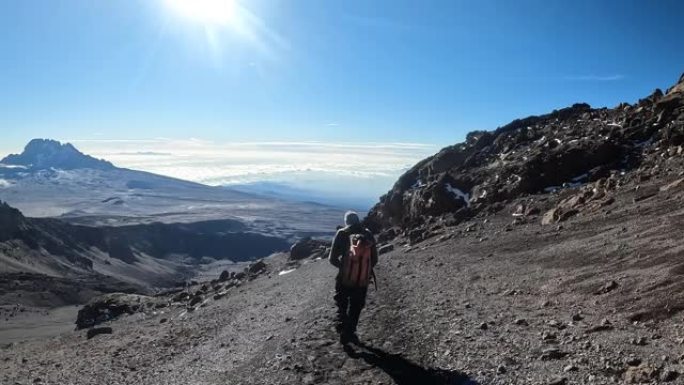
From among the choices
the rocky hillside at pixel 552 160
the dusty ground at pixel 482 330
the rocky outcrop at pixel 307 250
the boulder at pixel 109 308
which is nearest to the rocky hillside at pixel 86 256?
the boulder at pixel 109 308

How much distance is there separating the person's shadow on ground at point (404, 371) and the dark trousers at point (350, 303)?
24.2 inches

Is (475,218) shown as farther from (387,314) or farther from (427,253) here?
(387,314)

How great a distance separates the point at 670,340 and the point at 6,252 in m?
112

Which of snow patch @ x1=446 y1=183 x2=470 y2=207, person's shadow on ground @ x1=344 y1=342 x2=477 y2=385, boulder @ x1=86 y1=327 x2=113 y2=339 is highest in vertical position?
snow patch @ x1=446 y1=183 x2=470 y2=207

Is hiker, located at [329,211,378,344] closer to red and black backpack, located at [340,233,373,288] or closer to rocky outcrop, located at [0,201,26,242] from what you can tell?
red and black backpack, located at [340,233,373,288]

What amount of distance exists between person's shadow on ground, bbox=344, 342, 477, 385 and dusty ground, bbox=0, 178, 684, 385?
3 centimetres

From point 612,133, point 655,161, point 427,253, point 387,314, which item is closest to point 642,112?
point 612,133

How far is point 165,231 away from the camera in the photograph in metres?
193

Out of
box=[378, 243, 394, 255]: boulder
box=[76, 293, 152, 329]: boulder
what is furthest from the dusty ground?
box=[76, 293, 152, 329]: boulder

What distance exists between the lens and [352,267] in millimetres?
10008

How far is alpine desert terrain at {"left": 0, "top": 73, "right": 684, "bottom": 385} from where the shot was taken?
26.2 feet

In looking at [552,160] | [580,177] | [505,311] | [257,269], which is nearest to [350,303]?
[505,311]

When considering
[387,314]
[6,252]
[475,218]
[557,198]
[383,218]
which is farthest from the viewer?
[6,252]

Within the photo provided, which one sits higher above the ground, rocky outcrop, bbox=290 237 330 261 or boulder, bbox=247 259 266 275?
rocky outcrop, bbox=290 237 330 261
